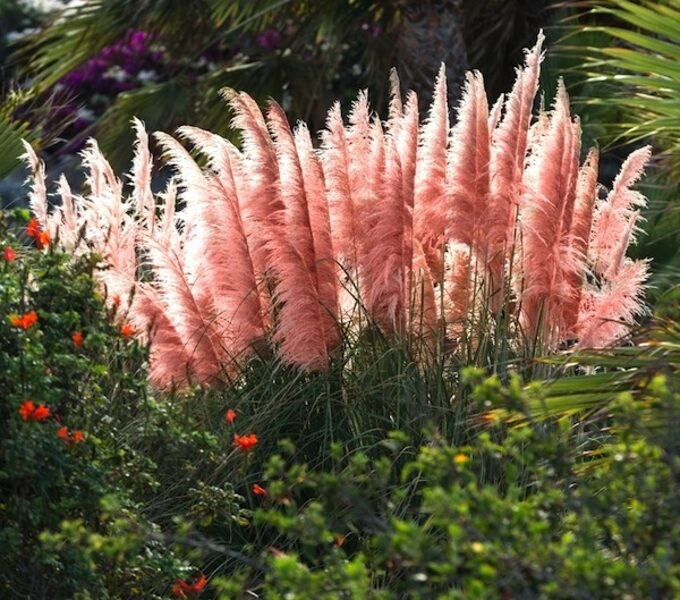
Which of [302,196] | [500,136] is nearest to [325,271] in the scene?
[302,196]

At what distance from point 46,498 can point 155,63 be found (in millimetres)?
13224

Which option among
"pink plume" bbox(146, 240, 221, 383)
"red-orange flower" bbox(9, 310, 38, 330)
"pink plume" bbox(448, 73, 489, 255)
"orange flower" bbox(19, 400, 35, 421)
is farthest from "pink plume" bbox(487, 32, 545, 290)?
"orange flower" bbox(19, 400, 35, 421)

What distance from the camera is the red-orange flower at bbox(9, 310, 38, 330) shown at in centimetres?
391

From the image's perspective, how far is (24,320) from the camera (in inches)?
154

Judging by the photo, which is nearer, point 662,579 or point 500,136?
point 662,579

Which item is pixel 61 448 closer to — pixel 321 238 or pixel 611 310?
pixel 321 238

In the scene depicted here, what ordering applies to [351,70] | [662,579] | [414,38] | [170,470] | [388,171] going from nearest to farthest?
1. [662,579]
2. [170,470]
3. [388,171]
4. [414,38]
5. [351,70]

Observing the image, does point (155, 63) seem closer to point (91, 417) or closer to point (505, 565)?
point (91, 417)

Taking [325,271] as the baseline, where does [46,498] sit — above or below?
below

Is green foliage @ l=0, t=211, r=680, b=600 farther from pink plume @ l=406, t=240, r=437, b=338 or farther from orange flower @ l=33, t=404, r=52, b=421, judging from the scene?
pink plume @ l=406, t=240, r=437, b=338

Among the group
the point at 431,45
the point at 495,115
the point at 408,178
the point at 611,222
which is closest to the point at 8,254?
the point at 408,178

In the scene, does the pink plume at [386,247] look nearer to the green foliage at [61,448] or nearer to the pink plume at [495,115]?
the pink plume at [495,115]

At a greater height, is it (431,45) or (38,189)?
(431,45)

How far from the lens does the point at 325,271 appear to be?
17.6 feet
